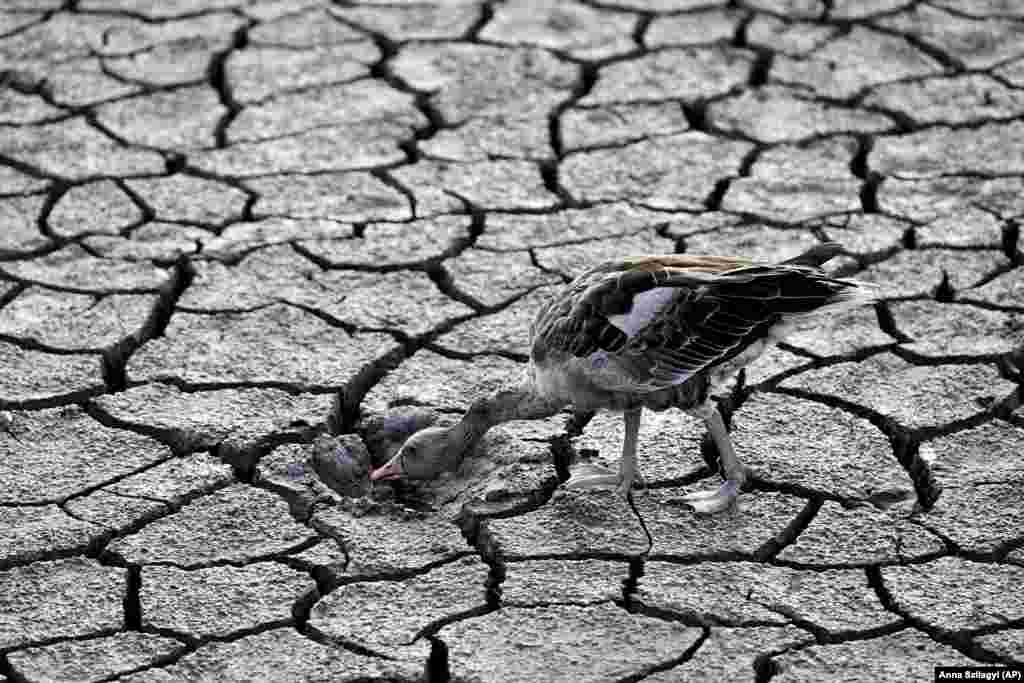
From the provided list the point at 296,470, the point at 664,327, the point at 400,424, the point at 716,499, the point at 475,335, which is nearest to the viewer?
the point at 664,327

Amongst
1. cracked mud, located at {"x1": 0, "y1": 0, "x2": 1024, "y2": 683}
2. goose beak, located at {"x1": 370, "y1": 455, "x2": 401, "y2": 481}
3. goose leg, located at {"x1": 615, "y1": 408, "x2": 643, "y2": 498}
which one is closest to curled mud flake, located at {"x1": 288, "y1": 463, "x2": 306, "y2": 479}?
cracked mud, located at {"x1": 0, "y1": 0, "x2": 1024, "y2": 683}

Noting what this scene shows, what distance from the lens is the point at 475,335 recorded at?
218 inches

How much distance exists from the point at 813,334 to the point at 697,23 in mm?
2610

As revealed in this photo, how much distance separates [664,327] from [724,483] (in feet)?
1.77

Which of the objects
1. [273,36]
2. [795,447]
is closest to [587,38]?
[273,36]

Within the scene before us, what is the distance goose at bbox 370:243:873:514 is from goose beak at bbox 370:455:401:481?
0.32m

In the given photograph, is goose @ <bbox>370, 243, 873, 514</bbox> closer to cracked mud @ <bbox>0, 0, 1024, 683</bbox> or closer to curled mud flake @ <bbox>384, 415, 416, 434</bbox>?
cracked mud @ <bbox>0, 0, 1024, 683</bbox>

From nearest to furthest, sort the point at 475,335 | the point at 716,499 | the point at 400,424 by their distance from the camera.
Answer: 1. the point at 716,499
2. the point at 400,424
3. the point at 475,335

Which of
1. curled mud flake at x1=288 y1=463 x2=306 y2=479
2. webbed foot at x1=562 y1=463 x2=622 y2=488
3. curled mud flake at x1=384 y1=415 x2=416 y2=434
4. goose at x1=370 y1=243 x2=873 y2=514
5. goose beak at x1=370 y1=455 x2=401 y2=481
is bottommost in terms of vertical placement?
curled mud flake at x1=288 y1=463 x2=306 y2=479

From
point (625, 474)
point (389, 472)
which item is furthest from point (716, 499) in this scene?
point (389, 472)

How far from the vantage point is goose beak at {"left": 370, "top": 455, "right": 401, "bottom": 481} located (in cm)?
467

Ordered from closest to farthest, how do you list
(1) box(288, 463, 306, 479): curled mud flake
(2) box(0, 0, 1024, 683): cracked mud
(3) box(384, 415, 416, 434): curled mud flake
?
(2) box(0, 0, 1024, 683): cracked mud < (1) box(288, 463, 306, 479): curled mud flake < (3) box(384, 415, 416, 434): curled mud flake

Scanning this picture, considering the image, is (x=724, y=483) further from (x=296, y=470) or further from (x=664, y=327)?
(x=296, y=470)

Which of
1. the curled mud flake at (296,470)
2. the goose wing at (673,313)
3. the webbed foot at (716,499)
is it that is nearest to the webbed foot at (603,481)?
the webbed foot at (716,499)
